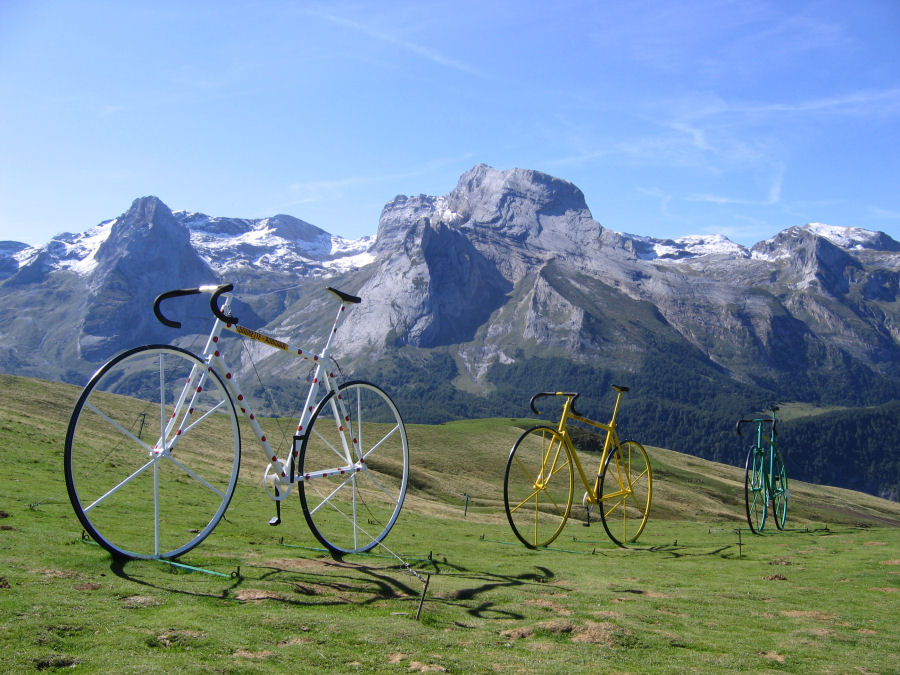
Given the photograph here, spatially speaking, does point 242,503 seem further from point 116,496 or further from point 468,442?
point 468,442

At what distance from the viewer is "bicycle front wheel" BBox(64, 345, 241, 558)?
12016 millimetres

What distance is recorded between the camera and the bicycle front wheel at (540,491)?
1981 cm

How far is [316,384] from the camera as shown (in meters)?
15.0

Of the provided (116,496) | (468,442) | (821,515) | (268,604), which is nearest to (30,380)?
(116,496)

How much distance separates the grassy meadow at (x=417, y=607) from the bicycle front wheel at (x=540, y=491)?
1848 millimetres

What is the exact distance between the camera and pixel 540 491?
86.8 feet

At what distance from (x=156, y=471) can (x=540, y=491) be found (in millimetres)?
17244

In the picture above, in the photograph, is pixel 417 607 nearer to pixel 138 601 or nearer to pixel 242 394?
→ pixel 138 601

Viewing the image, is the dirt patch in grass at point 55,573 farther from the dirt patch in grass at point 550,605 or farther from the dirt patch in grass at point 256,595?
the dirt patch in grass at point 550,605

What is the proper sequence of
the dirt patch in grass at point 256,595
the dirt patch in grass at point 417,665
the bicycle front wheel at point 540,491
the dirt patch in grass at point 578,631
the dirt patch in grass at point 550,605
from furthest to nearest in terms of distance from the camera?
1. the bicycle front wheel at point 540,491
2. the dirt patch in grass at point 550,605
3. the dirt patch in grass at point 256,595
4. the dirt patch in grass at point 578,631
5. the dirt patch in grass at point 417,665

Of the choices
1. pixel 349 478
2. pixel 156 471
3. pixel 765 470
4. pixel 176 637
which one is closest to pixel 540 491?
pixel 765 470

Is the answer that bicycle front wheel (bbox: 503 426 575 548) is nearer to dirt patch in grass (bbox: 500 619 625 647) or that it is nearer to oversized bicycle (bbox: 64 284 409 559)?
oversized bicycle (bbox: 64 284 409 559)

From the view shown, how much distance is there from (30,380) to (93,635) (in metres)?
68.7

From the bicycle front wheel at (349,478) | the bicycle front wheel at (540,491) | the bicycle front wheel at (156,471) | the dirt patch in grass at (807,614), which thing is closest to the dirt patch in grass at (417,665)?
the bicycle front wheel at (349,478)
